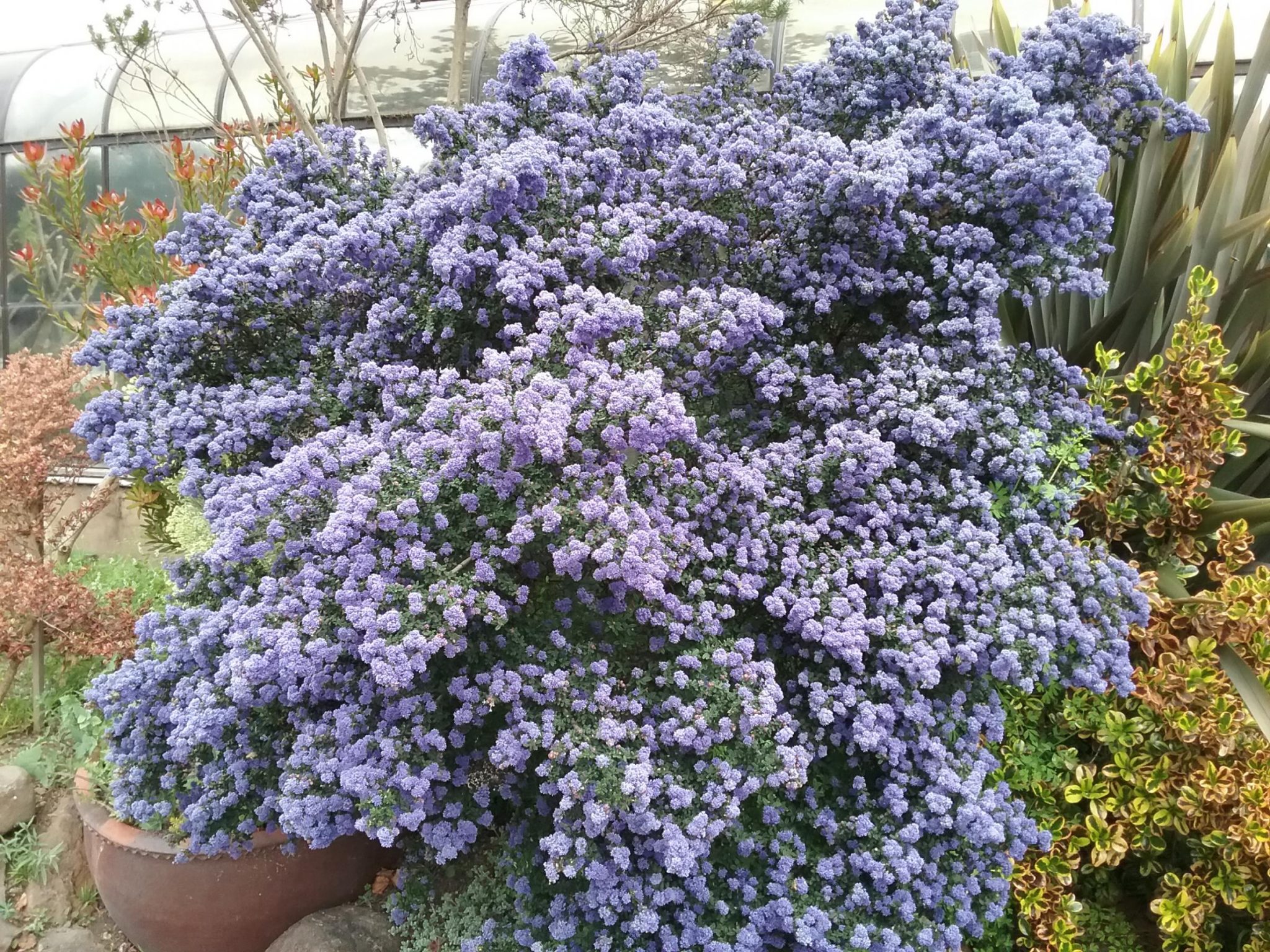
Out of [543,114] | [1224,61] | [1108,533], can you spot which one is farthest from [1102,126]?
[543,114]

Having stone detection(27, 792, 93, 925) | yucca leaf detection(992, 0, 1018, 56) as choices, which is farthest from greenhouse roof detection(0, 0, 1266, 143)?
stone detection(27, 792, 93, 925)

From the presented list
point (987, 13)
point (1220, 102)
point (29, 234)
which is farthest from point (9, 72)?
point (1220, 102)

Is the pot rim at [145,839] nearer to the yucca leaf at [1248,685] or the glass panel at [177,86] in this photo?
the yucca leaf at [1248,685]

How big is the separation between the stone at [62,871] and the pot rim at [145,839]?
57 centimetres

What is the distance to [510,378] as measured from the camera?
6.96 ft

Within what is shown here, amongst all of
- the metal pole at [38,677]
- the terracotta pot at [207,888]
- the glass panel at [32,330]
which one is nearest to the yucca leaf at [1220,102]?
the terracotta pot at [207,888]

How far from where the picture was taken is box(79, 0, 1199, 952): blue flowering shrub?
203 centimetres

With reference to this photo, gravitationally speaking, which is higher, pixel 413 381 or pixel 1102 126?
pixel 1102 126

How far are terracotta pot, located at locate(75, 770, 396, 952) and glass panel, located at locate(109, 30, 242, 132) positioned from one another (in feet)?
21.4

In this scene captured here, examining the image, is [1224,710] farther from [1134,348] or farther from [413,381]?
[413,381]

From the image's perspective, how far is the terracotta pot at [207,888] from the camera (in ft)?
8.79

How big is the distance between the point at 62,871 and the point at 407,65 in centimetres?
652

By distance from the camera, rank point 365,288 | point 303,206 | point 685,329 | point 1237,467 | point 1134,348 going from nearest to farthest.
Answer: point 685,329 → point 365,288 → point 303,206 → point 1237,467 → point 1134,348

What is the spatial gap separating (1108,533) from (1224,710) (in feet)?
2.04
